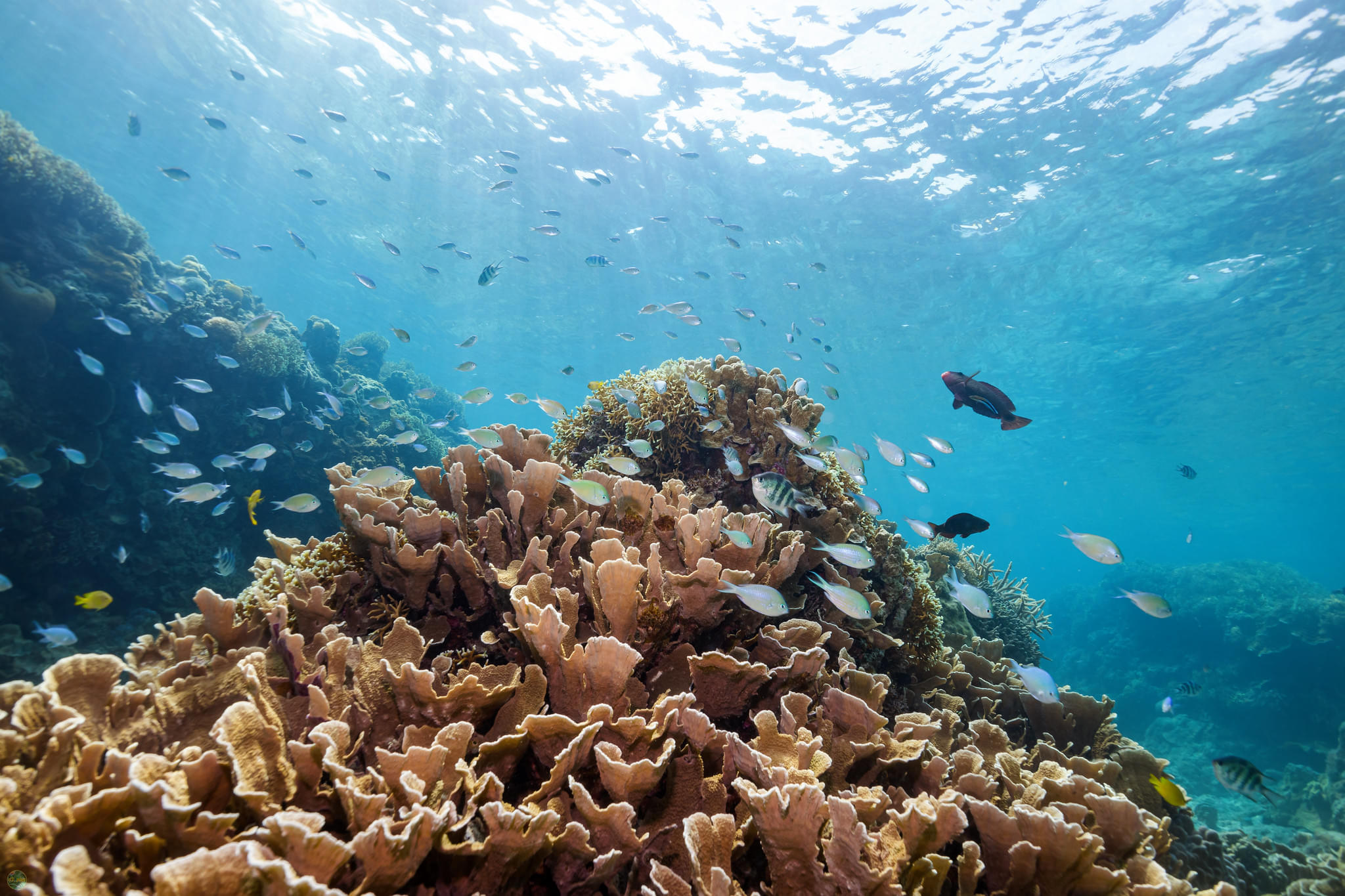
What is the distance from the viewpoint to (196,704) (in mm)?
1951

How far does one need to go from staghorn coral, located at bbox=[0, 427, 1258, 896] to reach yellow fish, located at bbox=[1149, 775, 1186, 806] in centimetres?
72

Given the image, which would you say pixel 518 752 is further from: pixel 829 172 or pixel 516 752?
pixel 829 172

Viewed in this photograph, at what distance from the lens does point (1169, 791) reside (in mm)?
3018

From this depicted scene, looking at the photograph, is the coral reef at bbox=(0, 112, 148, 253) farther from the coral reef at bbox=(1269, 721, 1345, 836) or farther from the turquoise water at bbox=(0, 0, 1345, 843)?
the coral reef at bbox=(1269, 721, 1345, 836)

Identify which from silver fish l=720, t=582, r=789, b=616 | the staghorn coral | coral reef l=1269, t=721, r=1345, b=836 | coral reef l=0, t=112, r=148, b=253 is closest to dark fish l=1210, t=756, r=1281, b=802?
the staghorn coral

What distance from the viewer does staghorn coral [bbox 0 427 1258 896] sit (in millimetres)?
1325

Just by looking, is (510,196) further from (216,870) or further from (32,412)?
(216,870)

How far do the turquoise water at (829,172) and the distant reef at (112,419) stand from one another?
1.19 metres

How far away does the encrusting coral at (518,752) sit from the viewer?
1.33 meters

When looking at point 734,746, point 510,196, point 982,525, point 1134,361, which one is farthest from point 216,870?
point 1134,361

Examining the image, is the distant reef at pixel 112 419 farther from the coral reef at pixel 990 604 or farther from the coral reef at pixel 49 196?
the coral reef at pixel 990 604

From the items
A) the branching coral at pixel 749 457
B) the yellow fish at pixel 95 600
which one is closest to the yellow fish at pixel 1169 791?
the branching coral at pixel 749 457

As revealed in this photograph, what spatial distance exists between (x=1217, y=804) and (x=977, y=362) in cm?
2463

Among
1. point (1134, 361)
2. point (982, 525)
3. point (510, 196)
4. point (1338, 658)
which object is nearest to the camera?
point (982, 525)
